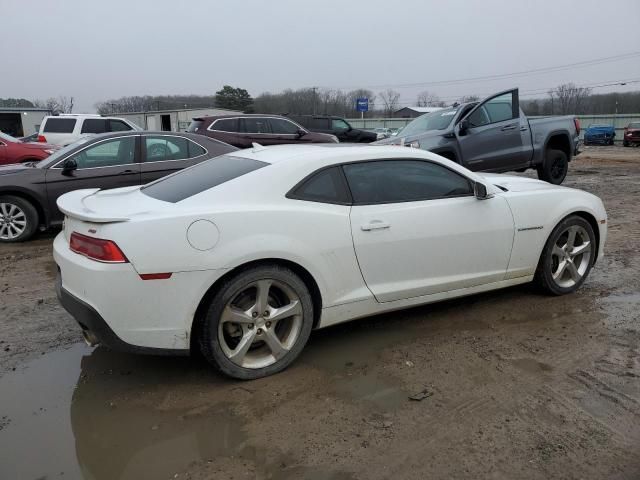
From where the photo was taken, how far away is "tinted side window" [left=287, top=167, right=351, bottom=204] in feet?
11.7

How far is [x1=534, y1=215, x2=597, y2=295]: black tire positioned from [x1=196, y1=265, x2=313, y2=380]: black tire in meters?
2.29

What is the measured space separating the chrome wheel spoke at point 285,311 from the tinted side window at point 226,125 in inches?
448

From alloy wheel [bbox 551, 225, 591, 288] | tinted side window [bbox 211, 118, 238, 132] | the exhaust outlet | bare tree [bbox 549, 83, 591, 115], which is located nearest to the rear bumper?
the exhaust outlet

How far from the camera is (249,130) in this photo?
1426 cm

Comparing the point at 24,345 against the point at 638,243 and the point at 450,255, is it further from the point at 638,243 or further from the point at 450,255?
the point at 638,243

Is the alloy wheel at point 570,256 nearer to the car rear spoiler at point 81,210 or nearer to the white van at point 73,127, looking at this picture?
the car rear spoiler at point 81,210

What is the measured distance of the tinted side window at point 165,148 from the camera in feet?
25.2

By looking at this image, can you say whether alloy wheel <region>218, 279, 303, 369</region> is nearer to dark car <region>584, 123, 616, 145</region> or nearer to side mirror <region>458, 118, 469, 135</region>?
side mirror <region>458, 118, 469, 135</region>

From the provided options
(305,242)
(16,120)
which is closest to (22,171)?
(305,242)

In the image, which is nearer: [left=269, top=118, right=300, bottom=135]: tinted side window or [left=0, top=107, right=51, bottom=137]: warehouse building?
[left=269, top=118, right=300, bottom=135]: tinted side window

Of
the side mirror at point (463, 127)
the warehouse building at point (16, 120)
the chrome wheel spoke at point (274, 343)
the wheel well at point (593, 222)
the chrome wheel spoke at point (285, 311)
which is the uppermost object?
the warehouse building at point (16, 120)

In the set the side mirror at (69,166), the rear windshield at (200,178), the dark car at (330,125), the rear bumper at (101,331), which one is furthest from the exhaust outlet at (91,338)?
the dark car at (330,125)

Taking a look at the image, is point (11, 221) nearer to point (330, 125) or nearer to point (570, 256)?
point (570, 256)

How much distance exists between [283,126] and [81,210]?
11741 mm
